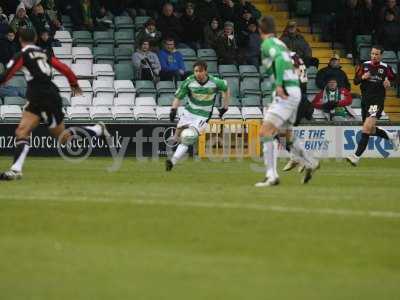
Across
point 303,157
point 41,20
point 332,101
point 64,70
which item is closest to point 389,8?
point 332,101

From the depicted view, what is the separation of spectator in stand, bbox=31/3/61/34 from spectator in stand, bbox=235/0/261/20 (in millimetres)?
4892

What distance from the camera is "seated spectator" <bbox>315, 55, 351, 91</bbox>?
96.4 ft

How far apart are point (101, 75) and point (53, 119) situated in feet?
35.7

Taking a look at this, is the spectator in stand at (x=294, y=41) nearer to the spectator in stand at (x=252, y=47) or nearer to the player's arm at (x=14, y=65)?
the spectator in stand at (x=252, y=47)

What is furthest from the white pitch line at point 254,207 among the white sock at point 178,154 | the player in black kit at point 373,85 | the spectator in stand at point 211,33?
the spectator in stand at point 211,33

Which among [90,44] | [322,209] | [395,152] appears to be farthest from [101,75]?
[322,209]

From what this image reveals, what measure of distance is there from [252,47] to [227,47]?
946 millimetres

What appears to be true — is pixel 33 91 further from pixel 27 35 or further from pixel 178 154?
pixel 178 154

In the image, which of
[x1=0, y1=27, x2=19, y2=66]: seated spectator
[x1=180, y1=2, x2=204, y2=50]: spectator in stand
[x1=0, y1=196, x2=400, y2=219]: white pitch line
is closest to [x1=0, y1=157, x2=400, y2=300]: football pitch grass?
[x1=0, y1=196, x2=400, y2=219]: white pitch line

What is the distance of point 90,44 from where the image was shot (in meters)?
29.5

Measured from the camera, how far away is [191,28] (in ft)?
101

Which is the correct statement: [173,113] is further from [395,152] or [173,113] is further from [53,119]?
[395,152]

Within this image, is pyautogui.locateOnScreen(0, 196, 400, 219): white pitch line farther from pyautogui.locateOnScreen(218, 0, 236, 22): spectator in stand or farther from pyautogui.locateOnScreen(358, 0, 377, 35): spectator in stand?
pyautogui.locateOnScreen(358, 0, 377, 35): spectator in stand

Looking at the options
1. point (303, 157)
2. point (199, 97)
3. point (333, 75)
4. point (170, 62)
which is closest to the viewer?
point (303, 157)
